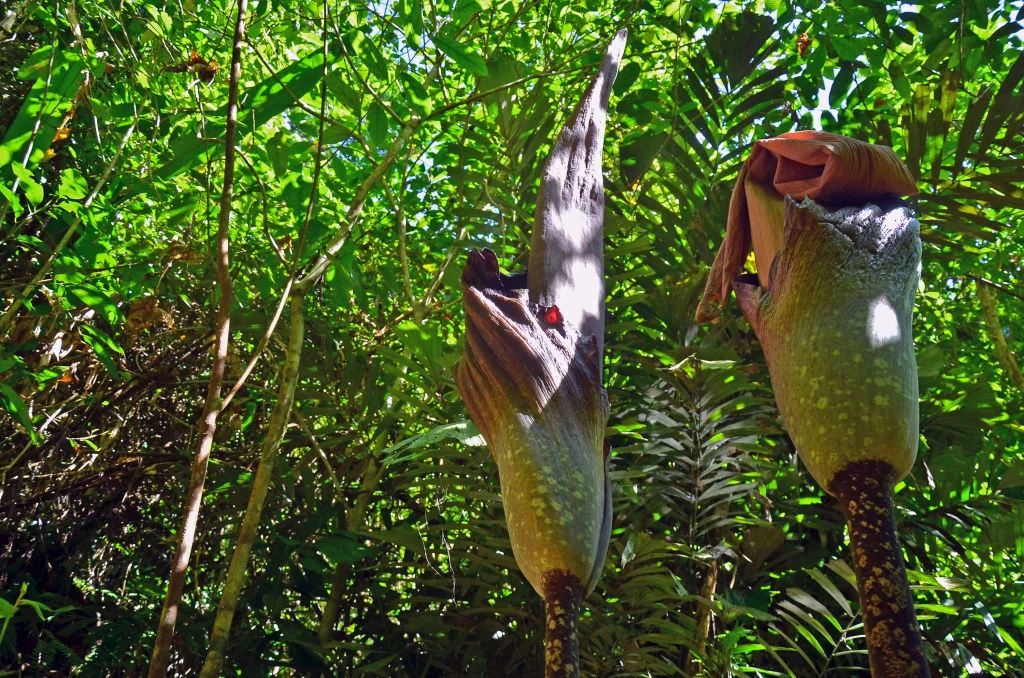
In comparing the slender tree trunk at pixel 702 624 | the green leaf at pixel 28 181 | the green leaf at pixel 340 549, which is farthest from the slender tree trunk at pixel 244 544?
the slender tree trunk at pixel 702 624

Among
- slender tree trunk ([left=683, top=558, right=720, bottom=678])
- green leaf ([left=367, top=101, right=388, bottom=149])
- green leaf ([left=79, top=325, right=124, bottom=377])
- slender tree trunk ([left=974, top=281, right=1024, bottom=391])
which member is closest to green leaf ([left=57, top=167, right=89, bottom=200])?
green leaf ([left=79, top=325, right=124, bottom=377])

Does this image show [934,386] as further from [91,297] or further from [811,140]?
[91,297]

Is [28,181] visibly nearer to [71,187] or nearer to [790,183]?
[71,187]

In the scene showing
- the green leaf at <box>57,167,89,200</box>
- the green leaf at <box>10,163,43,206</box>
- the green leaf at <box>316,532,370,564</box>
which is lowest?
the green leaf at <box>316,532,370,564</box>

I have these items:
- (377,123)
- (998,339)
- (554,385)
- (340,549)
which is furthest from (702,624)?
(998,339)

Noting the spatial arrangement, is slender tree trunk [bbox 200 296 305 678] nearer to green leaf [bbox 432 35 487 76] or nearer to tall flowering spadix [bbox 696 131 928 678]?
green leaf [bbox 432 35 487 76]

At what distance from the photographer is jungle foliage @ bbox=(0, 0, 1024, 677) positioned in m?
1.82

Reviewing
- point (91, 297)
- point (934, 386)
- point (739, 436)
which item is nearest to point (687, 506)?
point (739, 436)

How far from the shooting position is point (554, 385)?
2.30 feet

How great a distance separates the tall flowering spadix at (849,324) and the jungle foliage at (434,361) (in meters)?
0.76

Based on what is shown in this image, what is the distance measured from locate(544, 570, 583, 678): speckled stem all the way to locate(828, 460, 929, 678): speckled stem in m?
0.19

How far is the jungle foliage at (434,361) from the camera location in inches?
71.6

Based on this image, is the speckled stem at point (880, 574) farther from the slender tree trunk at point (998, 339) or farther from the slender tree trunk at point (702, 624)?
the slender tree trunk at point (998, 339)

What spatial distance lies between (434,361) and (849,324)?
1547 millimetres
